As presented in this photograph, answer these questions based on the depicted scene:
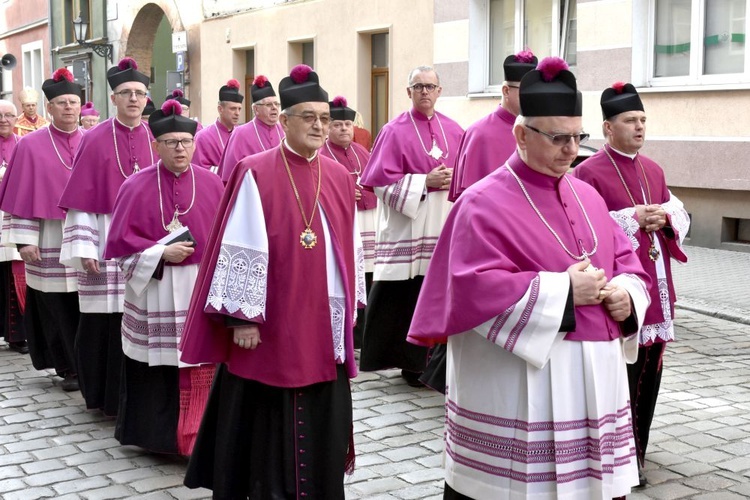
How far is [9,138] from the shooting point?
968 cm

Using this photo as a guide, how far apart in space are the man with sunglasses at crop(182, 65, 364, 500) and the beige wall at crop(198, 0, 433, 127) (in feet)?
40.0

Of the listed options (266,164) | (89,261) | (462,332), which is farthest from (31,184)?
(462,332)

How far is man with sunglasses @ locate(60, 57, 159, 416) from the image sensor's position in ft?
21.7

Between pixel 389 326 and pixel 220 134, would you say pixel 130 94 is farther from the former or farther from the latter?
pixel 220 134

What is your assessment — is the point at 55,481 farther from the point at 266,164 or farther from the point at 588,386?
the point at 588,386

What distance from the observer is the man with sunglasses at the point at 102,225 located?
660cm

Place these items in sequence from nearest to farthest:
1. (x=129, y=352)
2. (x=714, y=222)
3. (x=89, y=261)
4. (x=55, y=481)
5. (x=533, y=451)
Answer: (x=533, y=451), (x=55, y=481), (x=129, y=352), (x=89, y=261), (x=714, y=222)

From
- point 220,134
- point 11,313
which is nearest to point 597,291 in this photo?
point 11,313

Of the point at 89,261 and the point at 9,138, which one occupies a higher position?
the point at 9,138

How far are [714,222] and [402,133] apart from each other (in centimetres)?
641

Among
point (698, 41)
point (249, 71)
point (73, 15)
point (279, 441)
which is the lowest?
point (279, 441)

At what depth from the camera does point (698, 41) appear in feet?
41.8

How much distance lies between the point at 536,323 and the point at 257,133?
256 inches

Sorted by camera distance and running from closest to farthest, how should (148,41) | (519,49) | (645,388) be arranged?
1. (645,388)
2. (519,49)
3. (148,41)
